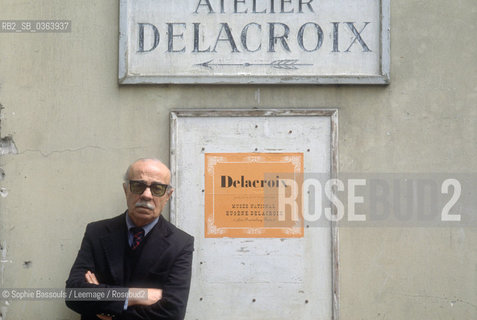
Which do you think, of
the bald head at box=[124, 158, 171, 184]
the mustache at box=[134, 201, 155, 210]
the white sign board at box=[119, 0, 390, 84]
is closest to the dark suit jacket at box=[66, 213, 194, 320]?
the mustache at box=[134, 201, 155, 210]

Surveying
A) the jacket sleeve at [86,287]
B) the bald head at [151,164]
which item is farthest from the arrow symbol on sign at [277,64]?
the jacket sleeve at [86,287]

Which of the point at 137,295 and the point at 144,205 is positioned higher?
the point at 144,205

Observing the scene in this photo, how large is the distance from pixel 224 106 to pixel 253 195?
64 centimetres

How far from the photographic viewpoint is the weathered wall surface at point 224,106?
418 cm

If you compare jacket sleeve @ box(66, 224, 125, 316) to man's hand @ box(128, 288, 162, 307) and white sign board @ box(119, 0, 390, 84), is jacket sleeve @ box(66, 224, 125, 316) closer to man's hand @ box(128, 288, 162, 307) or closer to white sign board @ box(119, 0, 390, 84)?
man's hand @ box(128, 288, 162, 307)

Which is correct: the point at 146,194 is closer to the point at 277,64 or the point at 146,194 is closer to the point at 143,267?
the point at 143,267

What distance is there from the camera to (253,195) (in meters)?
4.20

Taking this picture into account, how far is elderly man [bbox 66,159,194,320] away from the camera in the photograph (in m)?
3.56

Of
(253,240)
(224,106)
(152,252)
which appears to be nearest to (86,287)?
(152,252)

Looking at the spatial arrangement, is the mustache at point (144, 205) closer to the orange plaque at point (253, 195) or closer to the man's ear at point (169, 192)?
the man's ear at point (169, 192)

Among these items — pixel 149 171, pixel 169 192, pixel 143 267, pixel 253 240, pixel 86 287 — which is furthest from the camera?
pixel 253 240

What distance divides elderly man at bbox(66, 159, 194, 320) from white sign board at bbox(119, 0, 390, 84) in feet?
2.65

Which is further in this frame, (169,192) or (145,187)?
(169,192)

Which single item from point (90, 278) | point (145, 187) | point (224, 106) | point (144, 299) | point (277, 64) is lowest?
point (144, 299)
